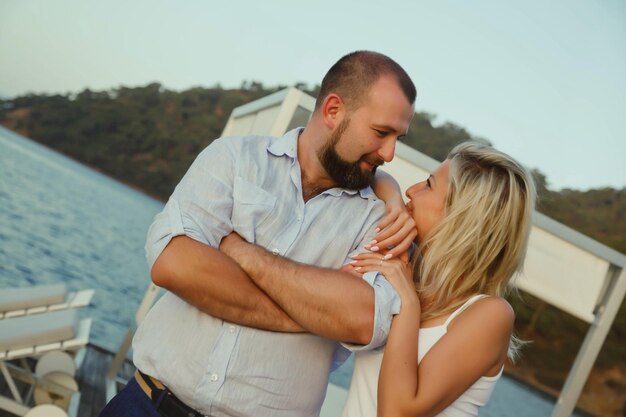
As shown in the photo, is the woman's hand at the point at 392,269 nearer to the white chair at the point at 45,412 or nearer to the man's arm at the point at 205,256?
Answer: the man's arm at the point at 205,256

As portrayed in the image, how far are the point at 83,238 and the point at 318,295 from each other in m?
33.6

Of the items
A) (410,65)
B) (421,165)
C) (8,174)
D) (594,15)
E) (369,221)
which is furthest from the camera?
(594,15)

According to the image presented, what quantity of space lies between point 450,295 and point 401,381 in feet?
1.04

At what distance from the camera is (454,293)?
192 centimetres

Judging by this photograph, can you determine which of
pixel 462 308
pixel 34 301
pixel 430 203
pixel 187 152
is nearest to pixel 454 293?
pixel 462 308

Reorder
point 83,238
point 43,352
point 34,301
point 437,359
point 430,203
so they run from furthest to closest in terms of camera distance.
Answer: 1. point 83,238
2. point 34,301
3. point 43,352
4. point 430,203
5. point 437,359

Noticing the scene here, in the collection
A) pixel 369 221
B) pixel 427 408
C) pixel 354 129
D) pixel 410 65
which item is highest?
pixel 410 65

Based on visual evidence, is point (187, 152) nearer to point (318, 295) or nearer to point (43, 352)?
point (43, 352)

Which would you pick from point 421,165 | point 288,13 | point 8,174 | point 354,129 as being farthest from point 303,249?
point 288,13

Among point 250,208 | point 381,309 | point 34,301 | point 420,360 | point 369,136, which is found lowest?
point 34,301

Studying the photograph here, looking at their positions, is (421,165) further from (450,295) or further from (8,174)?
(8,174)

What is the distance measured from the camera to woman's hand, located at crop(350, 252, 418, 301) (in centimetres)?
184

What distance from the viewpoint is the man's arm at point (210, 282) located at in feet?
5.74

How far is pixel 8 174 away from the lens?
44.2m
